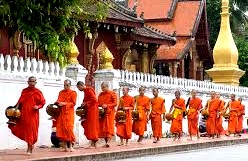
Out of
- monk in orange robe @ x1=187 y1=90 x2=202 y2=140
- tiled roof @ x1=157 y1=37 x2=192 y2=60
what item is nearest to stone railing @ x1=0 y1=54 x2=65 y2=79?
monk in orange robe @ x1=187 y1=90 x2=202 y2=140

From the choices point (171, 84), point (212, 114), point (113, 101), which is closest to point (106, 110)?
point (113, 101)

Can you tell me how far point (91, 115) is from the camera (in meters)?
15.1

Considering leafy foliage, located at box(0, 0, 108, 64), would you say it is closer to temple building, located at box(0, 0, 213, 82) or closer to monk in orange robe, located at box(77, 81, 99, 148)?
temple building, located at box(0, 0, 213, 82)

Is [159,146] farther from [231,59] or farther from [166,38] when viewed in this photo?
[231,59]

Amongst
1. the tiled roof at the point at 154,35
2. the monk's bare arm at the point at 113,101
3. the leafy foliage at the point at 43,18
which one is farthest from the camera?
the tiled roof at the point at 154,35

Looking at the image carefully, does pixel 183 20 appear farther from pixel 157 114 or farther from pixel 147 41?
pixel 157 114

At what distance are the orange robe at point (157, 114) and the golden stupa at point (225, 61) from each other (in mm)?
11436

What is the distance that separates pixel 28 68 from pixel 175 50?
17.4 metres

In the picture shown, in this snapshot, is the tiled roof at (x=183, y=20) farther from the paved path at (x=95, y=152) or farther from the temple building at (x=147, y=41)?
the paved path at (x=95, y=152)

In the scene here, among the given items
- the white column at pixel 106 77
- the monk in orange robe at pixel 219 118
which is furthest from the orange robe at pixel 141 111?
the monk in orange robe at pixel 219 118

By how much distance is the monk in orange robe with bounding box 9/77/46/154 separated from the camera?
43.1 ft

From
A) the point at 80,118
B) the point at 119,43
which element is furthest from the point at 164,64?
the point at 80,118

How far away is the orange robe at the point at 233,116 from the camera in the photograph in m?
22.6

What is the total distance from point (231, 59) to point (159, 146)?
1463 centimetres
